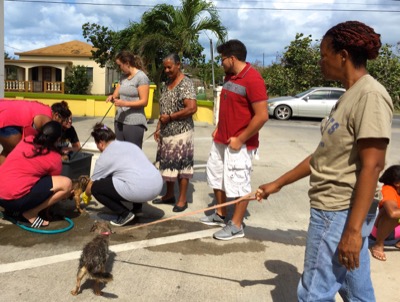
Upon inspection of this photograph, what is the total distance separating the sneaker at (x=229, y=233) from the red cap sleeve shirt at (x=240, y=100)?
808 millimetres

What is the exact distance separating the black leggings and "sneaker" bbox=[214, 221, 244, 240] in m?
1.01

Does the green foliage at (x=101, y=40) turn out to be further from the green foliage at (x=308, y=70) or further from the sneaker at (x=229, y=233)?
the sneaker at (x=229, y=233)

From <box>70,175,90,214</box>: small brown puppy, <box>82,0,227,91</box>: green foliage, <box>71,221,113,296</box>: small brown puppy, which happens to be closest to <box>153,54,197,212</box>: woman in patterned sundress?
<box>70,175,90,214</box>: small brown puppy

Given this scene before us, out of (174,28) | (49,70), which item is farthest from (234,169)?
(49,70)

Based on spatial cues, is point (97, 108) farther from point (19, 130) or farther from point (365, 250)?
point (365, 250)

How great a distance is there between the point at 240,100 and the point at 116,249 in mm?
1802

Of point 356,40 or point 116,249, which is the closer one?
point 356,40

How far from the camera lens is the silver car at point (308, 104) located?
683 inches

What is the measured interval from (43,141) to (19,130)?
0.88 m

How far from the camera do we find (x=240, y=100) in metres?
3.91

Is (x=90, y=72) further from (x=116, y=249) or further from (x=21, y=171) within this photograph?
(x=116, y=249)

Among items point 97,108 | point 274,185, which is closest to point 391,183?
point 274,185

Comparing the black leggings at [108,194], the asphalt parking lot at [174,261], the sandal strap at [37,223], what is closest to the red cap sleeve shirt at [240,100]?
the asphalt parking lot at [174,261]

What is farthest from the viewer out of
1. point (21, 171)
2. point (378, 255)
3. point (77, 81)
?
point (77, 81)
